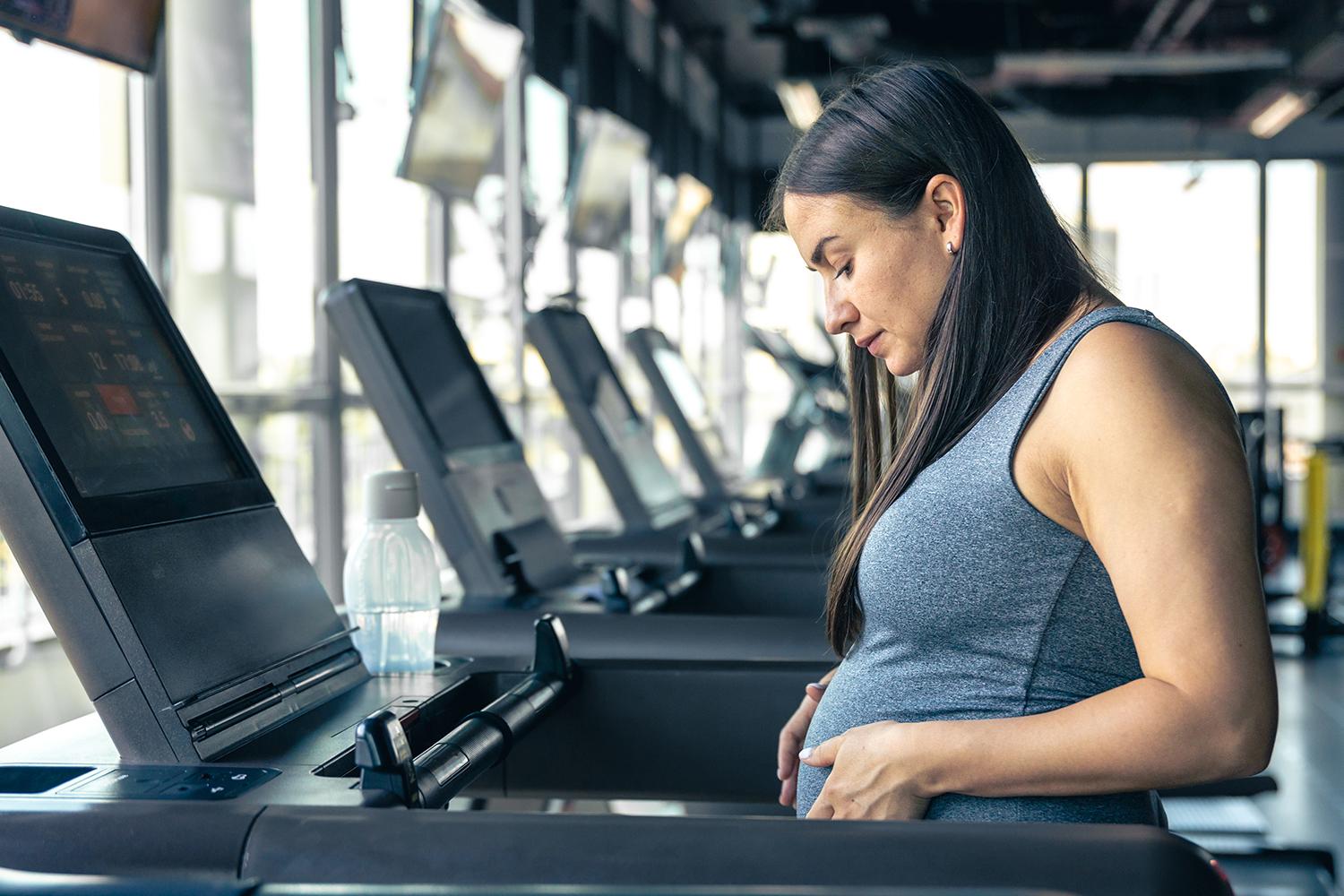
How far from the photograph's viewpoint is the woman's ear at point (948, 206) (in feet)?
3.80

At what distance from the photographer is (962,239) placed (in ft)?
3.80

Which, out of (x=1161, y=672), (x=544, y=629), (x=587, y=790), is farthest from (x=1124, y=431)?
(x=587, y=790)

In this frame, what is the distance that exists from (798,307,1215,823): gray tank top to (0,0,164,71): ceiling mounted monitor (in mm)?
1626

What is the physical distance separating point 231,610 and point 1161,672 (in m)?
0.77

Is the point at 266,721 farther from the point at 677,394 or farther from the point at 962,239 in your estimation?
the point at 677,394

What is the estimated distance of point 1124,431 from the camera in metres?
0.96

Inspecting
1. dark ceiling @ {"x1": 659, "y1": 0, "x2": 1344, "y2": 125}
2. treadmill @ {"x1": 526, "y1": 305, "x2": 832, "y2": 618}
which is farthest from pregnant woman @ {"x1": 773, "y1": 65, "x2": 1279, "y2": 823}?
dark ceiling @ {"x1": 659, "y1": 0, "x2": 1344, "y2": 125}

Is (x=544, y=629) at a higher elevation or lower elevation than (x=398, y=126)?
lower

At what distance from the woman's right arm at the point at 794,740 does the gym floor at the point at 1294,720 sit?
1.59m

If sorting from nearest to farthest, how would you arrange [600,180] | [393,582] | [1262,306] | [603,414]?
[393,582] < [603,414] < [600,180] < [1262,306]

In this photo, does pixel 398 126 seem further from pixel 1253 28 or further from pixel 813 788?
pixel 1253 28

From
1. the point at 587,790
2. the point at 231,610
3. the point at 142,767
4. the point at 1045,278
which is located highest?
the point at 1045,278

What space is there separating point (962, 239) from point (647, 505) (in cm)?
259

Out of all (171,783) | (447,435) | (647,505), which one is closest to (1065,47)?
(647,505)
